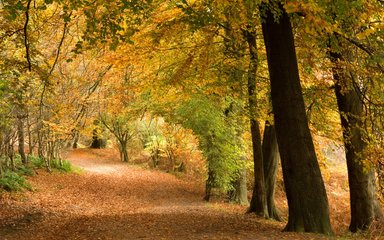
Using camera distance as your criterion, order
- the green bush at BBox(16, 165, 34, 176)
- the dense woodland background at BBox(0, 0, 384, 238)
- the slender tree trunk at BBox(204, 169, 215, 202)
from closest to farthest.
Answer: the dense woodland background at BBox(0, 0, 384, 238)
the slender tree trunk at BBox(204, 169, 215, 202)
the green bush at BBox(16, 165, 34, 176)

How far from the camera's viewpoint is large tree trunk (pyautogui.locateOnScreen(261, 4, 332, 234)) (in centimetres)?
780

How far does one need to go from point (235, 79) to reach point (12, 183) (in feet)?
30.8

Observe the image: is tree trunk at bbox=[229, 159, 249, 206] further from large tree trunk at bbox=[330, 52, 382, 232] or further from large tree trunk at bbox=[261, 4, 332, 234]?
large tree trunk at bbox=[261, 4, 332, 234]

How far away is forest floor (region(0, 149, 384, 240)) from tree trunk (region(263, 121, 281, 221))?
1131mm

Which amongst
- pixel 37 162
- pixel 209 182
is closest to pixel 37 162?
pixel 37 162

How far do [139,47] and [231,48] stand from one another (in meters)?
2.98

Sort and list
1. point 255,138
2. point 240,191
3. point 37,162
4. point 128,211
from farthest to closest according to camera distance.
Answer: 1. point 37,162
2. point 240,191
3. point 128,211
4. point 255,138

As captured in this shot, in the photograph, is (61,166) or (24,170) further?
(61,166)

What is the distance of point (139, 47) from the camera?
1178cm

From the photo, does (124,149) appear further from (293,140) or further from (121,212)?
(293,140)

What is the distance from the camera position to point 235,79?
38.9 feet

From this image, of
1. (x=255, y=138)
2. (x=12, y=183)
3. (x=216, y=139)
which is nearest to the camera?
(x=255, y=138)

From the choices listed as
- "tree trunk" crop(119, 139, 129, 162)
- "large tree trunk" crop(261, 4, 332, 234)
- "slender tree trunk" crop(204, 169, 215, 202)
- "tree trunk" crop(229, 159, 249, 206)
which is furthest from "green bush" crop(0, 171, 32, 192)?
"tree trunk" crop(119, 139, 129, 162)

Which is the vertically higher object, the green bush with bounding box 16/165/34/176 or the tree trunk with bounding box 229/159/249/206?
the green bush with bounding box 16/165/34/176
